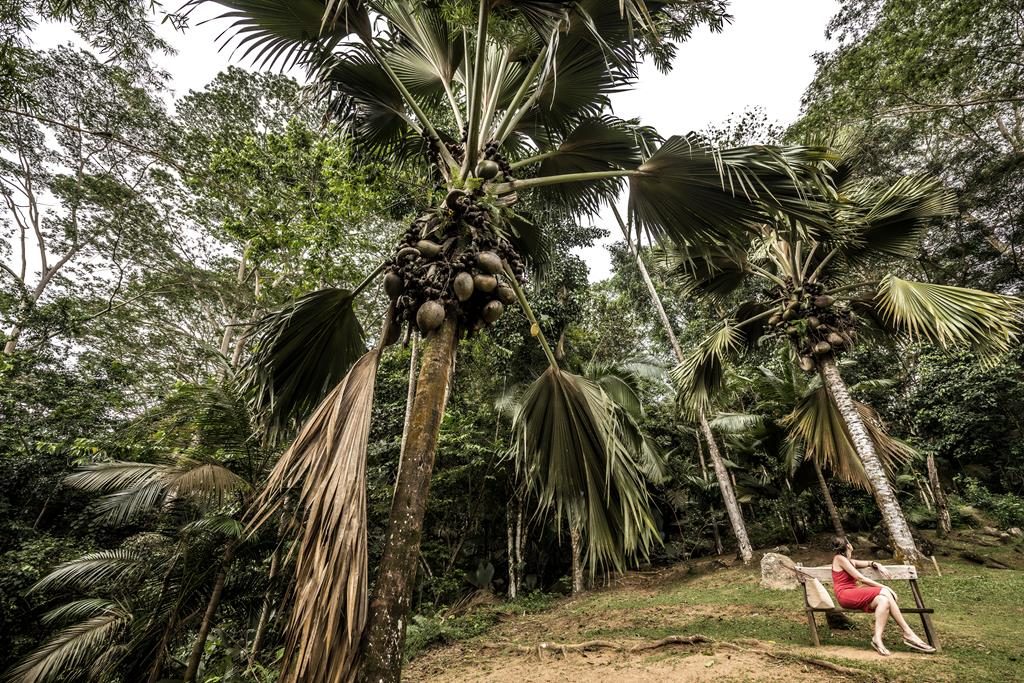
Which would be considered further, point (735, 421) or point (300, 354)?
point (735, 421)

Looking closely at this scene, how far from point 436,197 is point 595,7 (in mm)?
1820

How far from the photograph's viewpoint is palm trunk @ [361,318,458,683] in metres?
1.68

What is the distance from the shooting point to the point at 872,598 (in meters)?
3.59

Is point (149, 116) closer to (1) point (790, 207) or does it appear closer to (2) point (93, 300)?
(2) point (93, 300)

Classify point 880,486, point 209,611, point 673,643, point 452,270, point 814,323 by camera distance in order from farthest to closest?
point 814,323 → point 880,486 → point 209,611 → point 673,643 → point 452,270

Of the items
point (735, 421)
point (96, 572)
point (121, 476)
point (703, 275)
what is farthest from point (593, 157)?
point (735, 421)

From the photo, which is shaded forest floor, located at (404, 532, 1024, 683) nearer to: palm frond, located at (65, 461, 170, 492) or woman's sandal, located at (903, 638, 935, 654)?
woman's sandal, located at (903, 638, 935, 654)

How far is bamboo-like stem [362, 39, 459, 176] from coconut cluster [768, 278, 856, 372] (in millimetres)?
5313

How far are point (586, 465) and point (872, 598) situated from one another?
2771 mm

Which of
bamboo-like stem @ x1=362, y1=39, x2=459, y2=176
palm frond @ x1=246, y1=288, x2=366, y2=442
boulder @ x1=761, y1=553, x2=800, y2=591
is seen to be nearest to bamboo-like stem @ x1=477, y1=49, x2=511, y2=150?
bamboo-like stem @ x1=362, y1=39, x2=459, y2=176

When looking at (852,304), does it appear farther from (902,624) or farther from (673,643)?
(673,643)

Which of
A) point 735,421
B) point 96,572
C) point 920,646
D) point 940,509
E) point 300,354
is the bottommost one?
point 920,646

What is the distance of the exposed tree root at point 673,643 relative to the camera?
304 centimetres

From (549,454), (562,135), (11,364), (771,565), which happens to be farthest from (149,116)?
(771,565)
